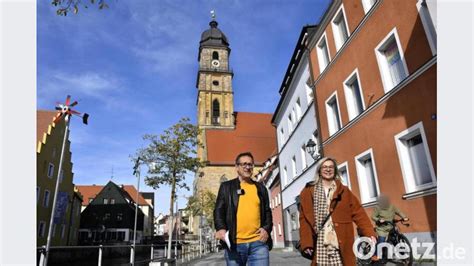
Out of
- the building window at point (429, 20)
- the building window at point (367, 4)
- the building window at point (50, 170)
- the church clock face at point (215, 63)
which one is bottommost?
the building window at point (429, 20)

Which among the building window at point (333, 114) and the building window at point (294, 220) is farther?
the building window at point (294, 220)

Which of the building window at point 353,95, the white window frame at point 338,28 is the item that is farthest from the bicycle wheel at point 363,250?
the white window frame at point 338,28

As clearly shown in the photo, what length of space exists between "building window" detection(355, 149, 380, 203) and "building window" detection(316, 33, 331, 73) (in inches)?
218

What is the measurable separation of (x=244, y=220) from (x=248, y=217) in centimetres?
6

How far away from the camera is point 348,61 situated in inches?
469

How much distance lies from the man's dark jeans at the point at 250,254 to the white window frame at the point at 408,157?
5606mm

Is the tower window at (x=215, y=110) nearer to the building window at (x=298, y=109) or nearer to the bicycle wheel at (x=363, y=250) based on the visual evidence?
the building window at (x=298, y=109)

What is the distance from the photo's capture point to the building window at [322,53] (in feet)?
47.9

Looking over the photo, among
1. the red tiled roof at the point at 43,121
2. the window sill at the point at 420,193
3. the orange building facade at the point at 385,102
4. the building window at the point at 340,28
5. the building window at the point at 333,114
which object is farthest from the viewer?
the red tiled roof at the point at 43,121

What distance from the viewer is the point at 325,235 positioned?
11.3 ft

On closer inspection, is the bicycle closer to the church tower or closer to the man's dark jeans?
the man's dark jeans
